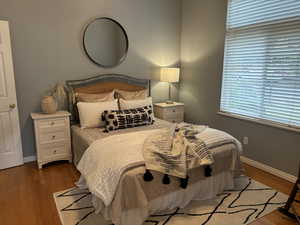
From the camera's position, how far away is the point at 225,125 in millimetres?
3768

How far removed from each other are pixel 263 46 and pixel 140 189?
252 cm

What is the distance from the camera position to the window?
9.16 feet

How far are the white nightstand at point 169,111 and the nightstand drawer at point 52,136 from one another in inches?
67.2

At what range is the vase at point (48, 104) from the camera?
10.4 ft

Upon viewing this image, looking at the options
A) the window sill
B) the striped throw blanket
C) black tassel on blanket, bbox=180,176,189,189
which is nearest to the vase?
the striped throw blanket

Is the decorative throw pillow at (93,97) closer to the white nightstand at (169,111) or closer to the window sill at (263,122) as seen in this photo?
A: the white nightstand at (169,111)

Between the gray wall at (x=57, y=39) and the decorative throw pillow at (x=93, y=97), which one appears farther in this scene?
the decorative throw pillow at (x=93, y=97)

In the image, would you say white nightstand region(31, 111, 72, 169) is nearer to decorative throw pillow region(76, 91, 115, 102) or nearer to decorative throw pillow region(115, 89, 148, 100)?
decorative throw pillow region(76, 91, 115, 102)

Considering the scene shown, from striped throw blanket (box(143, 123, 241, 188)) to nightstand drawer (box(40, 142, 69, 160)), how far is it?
1566mm

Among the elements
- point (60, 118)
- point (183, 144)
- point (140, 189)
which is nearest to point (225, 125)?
point (183, 144)

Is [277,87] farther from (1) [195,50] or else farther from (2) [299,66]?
(1) [195,50]

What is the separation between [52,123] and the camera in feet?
10.6

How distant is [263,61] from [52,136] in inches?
123

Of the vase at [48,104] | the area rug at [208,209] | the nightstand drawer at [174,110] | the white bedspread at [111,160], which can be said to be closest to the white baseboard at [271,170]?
the area rug at [208,209]
